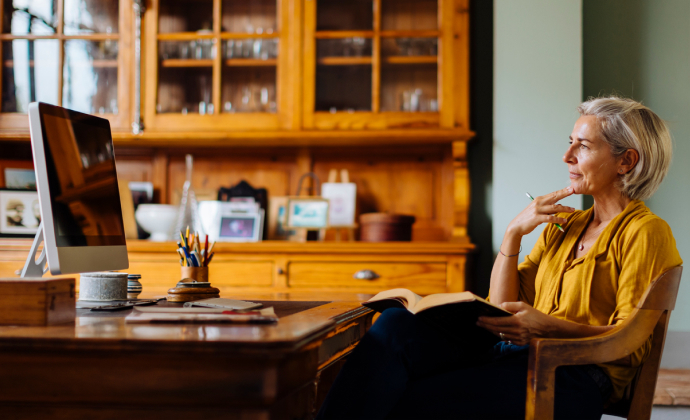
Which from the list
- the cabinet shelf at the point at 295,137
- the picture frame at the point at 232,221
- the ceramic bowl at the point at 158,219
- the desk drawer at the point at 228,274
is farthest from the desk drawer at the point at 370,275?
the ceramic bowl at the point at 158,219

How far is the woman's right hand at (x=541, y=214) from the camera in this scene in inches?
54.7

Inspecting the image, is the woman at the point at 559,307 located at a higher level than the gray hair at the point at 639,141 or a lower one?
lower

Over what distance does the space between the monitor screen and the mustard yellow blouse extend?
1039 mm

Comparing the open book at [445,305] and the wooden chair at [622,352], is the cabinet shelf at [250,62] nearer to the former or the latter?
the open book at [445,305]

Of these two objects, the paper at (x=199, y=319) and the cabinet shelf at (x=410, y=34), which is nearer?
the paper at (x=199, y=319)

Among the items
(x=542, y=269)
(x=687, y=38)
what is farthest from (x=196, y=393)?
(x=687, y=38)

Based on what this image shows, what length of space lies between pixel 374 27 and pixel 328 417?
204cm

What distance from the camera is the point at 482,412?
3.57 ft

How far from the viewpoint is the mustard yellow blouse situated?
1150mm

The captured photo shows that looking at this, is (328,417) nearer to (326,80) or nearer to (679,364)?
(326,80)

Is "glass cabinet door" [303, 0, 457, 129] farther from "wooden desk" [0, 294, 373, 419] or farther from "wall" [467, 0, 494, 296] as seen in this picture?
"wooden desk" [0, 294, 373, 419]

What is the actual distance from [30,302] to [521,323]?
844 millimetres

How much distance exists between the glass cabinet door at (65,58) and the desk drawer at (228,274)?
0.83m

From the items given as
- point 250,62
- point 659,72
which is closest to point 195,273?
point 250,62
